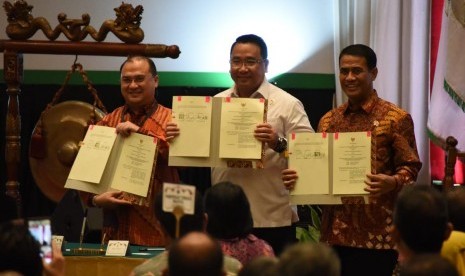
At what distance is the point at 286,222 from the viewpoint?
15.1ft

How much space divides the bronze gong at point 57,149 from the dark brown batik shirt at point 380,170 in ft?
6.36

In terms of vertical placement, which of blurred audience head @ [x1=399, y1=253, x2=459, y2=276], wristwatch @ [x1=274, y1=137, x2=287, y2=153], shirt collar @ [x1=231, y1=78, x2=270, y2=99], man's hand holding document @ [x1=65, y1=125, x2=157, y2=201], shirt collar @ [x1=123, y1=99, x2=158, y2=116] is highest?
shirt collar @ [x1=231, y1=78, x2=270, y2=99]

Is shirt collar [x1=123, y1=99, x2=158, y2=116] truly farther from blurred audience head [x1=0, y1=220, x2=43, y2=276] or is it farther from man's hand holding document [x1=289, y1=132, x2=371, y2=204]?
blurred audience head [x1=0, y1=220, x2=43, y2=276]

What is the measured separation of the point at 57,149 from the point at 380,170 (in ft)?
7.28

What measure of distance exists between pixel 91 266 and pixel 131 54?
1.10 metres

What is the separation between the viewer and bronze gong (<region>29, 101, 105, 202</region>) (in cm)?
561

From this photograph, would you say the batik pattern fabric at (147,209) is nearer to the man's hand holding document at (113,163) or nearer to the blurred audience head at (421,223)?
the man's hand holding document at (113,163)

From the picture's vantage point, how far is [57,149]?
223 inches

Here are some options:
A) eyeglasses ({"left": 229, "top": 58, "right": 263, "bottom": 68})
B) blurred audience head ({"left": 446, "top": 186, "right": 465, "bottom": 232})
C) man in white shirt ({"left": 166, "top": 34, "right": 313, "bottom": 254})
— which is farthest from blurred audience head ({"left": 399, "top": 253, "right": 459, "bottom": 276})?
eyeglasses ({"left": 229, "top": 58, "right": 263, "bottom": 68})

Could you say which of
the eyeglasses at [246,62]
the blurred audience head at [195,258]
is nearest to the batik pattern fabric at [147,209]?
the eyeglasses at [246,62]

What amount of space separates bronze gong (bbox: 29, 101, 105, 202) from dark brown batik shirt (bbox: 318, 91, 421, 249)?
1938mm

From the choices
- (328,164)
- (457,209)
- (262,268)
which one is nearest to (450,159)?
(328,164)

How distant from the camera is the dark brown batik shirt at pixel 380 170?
4191 millimetres

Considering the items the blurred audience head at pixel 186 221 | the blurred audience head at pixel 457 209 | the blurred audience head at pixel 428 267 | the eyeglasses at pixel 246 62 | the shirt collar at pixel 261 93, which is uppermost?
the eyeglasses at pixel 246 62
